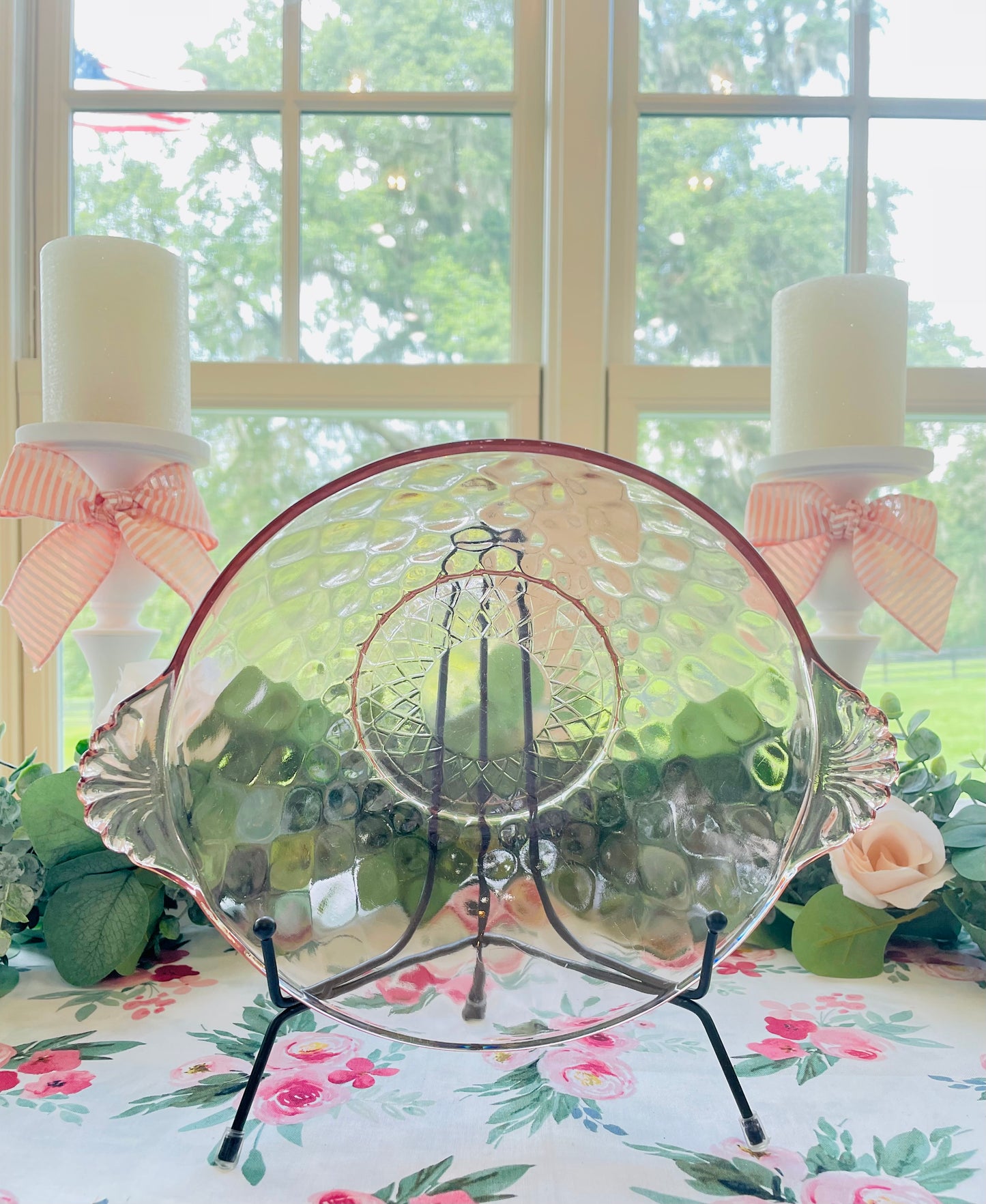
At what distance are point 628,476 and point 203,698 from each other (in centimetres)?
25

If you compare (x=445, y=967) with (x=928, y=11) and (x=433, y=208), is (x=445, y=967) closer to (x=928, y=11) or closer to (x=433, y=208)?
(x=433, y=208)

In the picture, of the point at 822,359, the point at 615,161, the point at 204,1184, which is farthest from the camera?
the point at 615,161

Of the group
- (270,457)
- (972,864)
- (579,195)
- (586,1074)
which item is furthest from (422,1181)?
(579,195)

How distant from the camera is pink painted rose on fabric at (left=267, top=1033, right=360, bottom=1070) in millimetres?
518

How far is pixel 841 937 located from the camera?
0.66 metres

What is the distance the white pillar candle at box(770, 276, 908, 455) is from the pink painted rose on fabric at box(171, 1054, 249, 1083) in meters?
0.62

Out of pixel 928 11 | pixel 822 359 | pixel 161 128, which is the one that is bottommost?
pixel 822 359

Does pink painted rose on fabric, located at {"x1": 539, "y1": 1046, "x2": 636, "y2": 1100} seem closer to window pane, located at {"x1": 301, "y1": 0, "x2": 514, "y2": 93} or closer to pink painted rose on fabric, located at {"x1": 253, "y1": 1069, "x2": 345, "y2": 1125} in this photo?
pink painted rose on fabric, located at {"x1": 253, "y1": 1069, "x2": 345, "y2": 1125}

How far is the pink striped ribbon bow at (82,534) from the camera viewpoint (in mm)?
713

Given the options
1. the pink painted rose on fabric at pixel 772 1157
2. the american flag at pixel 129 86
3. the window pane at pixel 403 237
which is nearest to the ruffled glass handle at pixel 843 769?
the pink painted rose on fabric at pixel 772 1157

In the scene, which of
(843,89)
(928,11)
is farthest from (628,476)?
(928,11)

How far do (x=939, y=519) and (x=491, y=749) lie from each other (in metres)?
0.79

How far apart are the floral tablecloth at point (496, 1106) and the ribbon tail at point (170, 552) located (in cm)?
32

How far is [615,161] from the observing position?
1.12 meters
